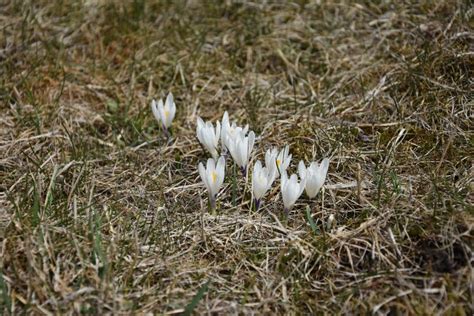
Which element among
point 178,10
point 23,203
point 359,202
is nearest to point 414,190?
point 359,202

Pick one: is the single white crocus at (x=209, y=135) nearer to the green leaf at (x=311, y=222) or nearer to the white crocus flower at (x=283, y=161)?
the white crocus flower at (x=283, y=161)

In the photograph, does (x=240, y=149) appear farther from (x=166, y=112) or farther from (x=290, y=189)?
(x=166, y=112)

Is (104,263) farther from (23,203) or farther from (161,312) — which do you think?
(23,203)

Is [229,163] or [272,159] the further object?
[229,163]

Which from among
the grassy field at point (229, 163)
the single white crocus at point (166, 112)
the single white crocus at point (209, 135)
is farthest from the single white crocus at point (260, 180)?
the single white crocus at point (166, 112)

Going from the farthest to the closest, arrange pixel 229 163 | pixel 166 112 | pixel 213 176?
pixel 166 112, pixel 229 163, pixel 213 176

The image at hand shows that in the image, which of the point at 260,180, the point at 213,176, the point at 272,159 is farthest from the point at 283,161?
the point at 213,176

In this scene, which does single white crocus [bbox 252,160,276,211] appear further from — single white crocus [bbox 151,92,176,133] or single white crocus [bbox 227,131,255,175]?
single white crocus [bbox 151,92,176,133]
